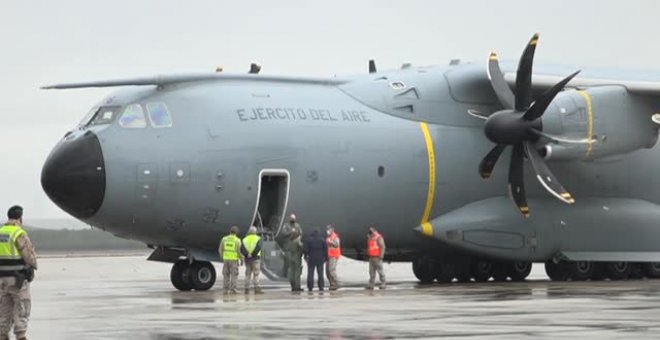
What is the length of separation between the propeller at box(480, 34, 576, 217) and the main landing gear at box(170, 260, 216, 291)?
641cm

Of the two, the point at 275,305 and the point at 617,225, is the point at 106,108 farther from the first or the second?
the point at 617,225

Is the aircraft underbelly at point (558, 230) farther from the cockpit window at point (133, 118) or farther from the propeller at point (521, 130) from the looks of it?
the cockpit window at point (133, 118)

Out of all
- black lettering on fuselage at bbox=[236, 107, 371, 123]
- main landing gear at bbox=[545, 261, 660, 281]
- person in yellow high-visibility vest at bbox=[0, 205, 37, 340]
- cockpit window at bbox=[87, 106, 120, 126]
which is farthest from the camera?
main landing gear at bbox=[545, 261, 660, 281]

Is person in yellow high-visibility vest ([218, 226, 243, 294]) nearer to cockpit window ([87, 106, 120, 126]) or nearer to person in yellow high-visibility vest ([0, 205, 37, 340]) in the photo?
cockpit window ([87, 106, 120, 126])

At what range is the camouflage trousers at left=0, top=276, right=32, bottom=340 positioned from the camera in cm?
1684

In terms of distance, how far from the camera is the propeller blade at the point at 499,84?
30.2 metres

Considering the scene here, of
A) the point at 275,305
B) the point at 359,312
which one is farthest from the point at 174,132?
the point at 359,312

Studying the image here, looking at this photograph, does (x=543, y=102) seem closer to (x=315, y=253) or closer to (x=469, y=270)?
(x=315, y=253)

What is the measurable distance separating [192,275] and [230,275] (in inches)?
54.9

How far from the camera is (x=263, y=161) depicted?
94.6ft

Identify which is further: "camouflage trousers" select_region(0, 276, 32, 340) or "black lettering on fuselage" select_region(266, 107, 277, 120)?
"black lettering on fuselage" select_region(266, 107, 277, 120)

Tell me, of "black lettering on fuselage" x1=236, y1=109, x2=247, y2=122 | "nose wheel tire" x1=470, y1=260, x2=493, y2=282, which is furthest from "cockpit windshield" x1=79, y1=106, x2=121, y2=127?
"nose wheel tire" x1=470, y1=260, x2=493, y2=282

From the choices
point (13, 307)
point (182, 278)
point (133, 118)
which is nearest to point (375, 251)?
point (182, 278)

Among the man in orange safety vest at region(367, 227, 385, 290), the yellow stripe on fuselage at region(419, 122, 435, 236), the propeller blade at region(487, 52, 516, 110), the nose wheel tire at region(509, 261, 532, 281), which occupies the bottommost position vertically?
the nose wheel tire at region(509, 261, 532, 281)
